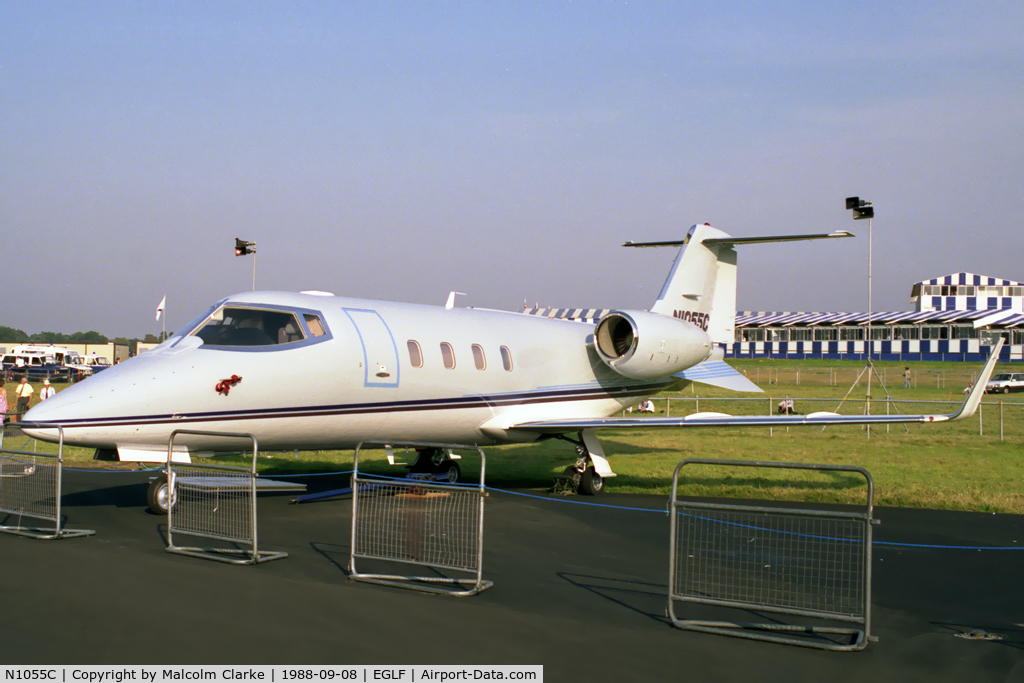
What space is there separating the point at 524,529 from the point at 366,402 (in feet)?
10.1

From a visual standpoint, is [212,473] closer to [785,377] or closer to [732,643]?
[732,643]

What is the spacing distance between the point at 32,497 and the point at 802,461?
14.6 metres

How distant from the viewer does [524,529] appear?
417 inches

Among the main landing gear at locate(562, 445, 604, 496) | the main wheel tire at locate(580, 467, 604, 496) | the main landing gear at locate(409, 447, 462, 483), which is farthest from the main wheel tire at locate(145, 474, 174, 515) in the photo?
the main wheel tire at locate(580, 467, 604, 496)

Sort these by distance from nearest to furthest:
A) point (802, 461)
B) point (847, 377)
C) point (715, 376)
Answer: point (715, 376)
point (802, 461)
point (847, 377)

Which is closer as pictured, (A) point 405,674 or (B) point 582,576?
(A) point 405,674

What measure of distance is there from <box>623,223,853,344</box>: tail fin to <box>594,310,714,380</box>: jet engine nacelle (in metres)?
1.16

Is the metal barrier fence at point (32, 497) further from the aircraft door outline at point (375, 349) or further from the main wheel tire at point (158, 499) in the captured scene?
the aircraft door outline at point (375, 349)

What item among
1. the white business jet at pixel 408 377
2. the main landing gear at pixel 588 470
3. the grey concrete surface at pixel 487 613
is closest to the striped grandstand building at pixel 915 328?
the white business jet at pixel 408 377

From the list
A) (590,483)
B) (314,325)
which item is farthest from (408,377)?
(590,483)

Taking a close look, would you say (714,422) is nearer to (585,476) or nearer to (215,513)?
(585,476)

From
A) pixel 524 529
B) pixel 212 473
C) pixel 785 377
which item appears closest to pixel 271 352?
pixel 212 473

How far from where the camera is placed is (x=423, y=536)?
9492 millimetres

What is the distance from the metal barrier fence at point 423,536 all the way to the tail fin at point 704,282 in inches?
300
